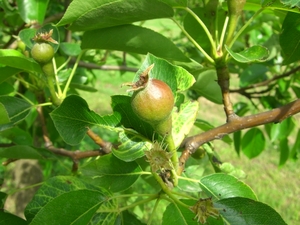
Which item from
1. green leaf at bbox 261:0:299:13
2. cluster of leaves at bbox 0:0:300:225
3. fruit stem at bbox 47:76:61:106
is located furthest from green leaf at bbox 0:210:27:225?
green leaf at bbox 261:0:299:13

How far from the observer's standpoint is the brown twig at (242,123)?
0.88 metres

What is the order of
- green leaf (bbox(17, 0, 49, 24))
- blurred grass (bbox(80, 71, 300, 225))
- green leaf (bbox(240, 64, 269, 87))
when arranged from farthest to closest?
blurred grass (bbox(80, 71, 300, 225)) → green leaf (bbox(240, 64, 269, 87)) → green leaf (bbox(17, 0, 49, 24))

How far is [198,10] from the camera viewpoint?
1.14 metres

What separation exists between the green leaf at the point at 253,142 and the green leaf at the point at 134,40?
115cm

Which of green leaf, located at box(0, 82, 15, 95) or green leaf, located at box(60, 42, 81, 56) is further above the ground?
green leaf, located at box(60, 42, 81, 56)

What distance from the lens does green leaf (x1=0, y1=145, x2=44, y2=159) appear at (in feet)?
3.71

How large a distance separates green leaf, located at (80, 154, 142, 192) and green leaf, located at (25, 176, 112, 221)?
0.14 ft

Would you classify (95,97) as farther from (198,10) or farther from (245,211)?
(245,211)

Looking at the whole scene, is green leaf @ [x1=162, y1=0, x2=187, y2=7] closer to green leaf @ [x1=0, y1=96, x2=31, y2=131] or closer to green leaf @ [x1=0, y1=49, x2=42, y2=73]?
green leaf @ [x1=0, y1=49, x2=42, y2=73]

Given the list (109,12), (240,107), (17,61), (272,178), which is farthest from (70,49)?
(272,178)

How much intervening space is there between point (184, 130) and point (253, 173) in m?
3.72

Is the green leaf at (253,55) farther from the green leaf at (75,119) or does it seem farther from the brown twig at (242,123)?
the green leaf at (75,119)

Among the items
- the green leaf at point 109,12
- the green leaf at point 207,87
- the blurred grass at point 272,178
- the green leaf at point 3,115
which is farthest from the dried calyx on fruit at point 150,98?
the blurred grass at point 272,178

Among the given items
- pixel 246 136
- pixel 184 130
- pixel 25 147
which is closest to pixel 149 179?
pixel 25 147
